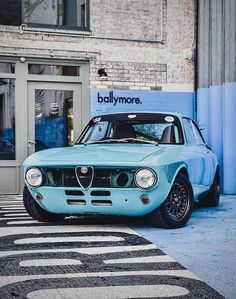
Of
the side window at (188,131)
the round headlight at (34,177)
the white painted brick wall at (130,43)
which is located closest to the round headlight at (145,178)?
the round headlight at (34,177)

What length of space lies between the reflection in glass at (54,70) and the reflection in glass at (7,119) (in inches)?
19.5

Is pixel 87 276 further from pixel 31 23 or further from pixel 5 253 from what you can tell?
pixel 31 23

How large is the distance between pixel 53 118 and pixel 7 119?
3.17ft

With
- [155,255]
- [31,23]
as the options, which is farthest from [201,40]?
[155,255]

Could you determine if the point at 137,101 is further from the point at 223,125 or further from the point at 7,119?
the point at 7,119

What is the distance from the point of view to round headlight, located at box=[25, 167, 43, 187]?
623 centimetres

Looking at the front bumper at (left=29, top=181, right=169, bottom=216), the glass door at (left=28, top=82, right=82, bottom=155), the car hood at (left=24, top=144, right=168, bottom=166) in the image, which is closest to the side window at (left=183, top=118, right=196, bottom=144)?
the car hood at (left=24, top=144, right=168, bottom=166)

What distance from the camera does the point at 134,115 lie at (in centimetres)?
758

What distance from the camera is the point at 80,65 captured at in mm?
11547

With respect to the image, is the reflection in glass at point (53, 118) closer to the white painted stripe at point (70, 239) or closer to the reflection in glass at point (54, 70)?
the reflection in glass at point (54, 70)

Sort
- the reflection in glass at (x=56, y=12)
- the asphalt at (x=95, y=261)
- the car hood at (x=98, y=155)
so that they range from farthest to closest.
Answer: the reflection in glass at (x=56, y=12)
the car hood at (x=98, y=155)
the asphalt at (x=95, y=261)

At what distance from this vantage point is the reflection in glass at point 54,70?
11.3m

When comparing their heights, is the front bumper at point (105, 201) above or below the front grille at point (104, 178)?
below

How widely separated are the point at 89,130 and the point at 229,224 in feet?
7.58
